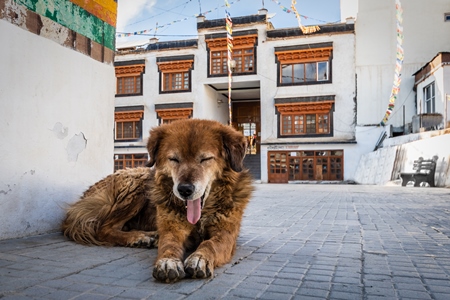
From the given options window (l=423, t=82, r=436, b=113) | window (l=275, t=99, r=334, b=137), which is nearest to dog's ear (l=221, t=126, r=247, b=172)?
window (l=423, t=82, r=436, b=113)

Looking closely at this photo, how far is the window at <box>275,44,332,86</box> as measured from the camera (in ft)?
93.2

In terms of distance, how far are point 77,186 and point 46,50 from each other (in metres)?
1.66

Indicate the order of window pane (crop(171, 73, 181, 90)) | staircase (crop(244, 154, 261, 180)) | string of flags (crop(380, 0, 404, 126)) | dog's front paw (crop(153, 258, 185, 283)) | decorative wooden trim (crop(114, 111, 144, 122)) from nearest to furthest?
1. dog's front paw (crop(153, 258, 185, 283))
2. string of flags (crop(380, 0, 404, 126))
3. staircase (crop(244, 154, 261, 180))
4. window pane (crop(171, 73, 181, 90))
5. decorative wooden trim (crop(114, 111, 144, 122))

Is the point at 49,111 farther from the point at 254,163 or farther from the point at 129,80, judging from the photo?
the point at 129,80

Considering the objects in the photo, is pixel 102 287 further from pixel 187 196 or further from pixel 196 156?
pixel 196 156

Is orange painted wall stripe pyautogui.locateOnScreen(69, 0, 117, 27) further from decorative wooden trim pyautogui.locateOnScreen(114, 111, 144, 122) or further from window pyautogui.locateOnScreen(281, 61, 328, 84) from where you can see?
decorative wooden trim pyautogui.locateOnScreen(114, 111, 144, 122)

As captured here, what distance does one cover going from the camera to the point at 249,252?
340 centimetres

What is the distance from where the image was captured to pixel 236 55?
30.4 meters

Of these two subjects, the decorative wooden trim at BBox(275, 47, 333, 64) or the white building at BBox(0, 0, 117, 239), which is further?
the decorative wooden trim at BBox(275, 47, 333, 64)

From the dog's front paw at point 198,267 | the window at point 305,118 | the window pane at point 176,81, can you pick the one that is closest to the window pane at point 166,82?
the window pane at point 176,81

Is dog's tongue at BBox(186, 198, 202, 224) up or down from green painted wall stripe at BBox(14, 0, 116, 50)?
down

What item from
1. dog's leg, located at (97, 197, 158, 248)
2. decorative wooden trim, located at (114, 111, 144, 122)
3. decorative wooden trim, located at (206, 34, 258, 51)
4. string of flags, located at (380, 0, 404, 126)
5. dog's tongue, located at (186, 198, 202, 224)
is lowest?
dog's leg, located at (97, 197, 158, 248)

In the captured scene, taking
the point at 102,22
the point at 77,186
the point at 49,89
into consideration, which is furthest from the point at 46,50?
the point at 77,186

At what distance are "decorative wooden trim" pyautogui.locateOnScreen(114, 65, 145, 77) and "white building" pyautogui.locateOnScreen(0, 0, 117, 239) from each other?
93.5 feet
